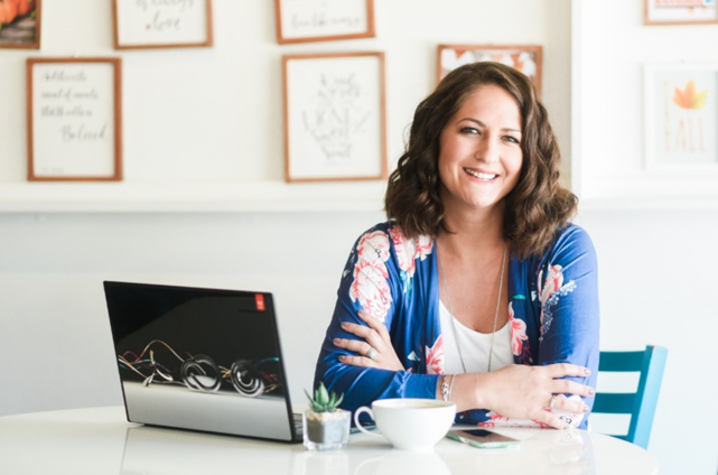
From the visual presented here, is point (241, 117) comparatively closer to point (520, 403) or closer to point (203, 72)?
point (203, 72)

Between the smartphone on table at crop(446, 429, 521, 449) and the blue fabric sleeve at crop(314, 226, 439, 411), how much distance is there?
0.18 metres

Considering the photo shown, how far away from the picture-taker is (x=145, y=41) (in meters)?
2.68

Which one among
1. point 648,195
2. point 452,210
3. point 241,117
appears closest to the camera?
point 452,210

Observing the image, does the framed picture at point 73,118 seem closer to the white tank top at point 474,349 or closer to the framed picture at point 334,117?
the framed picture at point 334,117

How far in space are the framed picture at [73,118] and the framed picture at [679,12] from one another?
1.56 metres

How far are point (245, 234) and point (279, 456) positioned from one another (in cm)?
145

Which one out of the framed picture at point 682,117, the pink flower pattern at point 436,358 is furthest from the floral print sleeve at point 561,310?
the framed picture at point 682,117

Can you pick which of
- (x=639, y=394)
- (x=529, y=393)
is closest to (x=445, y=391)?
(x=529, y=393)

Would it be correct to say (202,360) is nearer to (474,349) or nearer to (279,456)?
(279,456)

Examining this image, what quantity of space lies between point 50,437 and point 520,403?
2.56 feet

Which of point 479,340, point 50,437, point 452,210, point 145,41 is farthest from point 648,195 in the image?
point 50,437

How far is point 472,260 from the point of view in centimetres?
194

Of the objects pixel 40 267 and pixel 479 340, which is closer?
pixel 479 340

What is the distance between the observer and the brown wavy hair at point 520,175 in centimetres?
188
